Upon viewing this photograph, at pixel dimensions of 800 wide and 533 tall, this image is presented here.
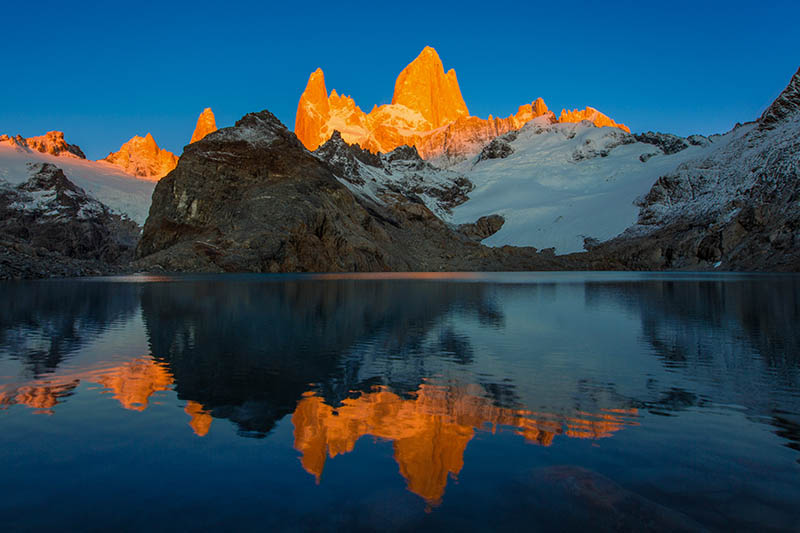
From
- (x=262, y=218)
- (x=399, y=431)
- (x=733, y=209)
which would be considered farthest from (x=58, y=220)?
(x=733, y=209)

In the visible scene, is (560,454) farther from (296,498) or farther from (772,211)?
→ (772,211)

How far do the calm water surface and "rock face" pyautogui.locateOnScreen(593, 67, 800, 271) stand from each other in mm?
87387

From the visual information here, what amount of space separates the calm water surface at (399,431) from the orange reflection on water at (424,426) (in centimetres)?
5

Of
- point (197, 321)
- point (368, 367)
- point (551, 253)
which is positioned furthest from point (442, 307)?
point (551, 253)

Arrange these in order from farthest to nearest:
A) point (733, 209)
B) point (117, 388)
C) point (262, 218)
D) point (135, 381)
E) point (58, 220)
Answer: point (58, 220) < point (733, 209) < point (262, 218) < point (135, 381) < point (117, 388)

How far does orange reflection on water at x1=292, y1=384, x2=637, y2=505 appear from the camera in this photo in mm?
7957

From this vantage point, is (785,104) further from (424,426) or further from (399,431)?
(399,431)

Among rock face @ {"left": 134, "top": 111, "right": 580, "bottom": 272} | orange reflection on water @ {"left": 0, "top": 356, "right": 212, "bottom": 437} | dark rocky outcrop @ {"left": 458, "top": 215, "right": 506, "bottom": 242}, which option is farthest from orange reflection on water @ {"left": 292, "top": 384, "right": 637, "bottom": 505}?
dark rocky outcrop @ {"left": 458, "top": 215, "right": 506, "bottom": 242}

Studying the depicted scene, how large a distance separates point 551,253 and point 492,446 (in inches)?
5979

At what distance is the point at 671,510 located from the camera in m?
6.42

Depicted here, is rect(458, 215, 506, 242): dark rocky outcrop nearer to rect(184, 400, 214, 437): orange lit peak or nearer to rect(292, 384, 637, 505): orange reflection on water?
rect(292, 384, 637, 505): orange reflection on water

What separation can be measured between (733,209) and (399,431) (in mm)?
128121

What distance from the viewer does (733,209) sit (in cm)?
11462

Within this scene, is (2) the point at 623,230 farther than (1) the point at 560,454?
Yes
